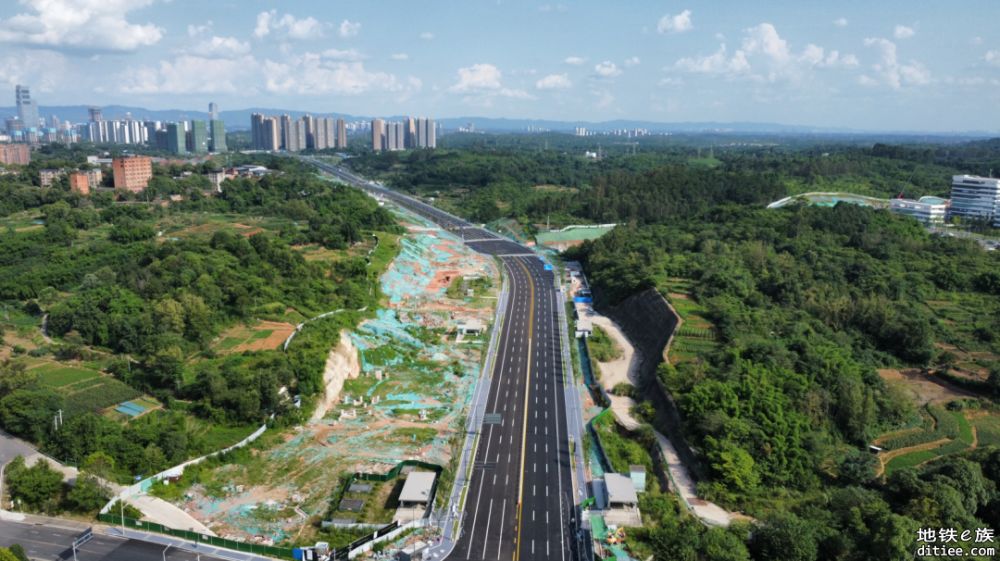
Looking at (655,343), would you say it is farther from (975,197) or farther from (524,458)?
(975,197)

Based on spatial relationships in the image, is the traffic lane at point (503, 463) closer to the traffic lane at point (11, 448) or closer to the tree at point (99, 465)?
the tree at point (99, 465)

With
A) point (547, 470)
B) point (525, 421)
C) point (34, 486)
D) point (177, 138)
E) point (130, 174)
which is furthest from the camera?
point (177, 138)

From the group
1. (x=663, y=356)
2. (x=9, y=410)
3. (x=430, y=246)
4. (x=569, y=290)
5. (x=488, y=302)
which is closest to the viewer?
(x=9, y=410)

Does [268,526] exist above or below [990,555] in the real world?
below

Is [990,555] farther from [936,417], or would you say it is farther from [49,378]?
[49,378]

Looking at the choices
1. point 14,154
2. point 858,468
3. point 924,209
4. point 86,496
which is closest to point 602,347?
point 858,468


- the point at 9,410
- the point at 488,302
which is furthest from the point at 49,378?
the point at 488,302

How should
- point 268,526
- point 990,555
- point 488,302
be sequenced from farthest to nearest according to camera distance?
1. point 488,302
2. point 268,526
3. point 990,555
